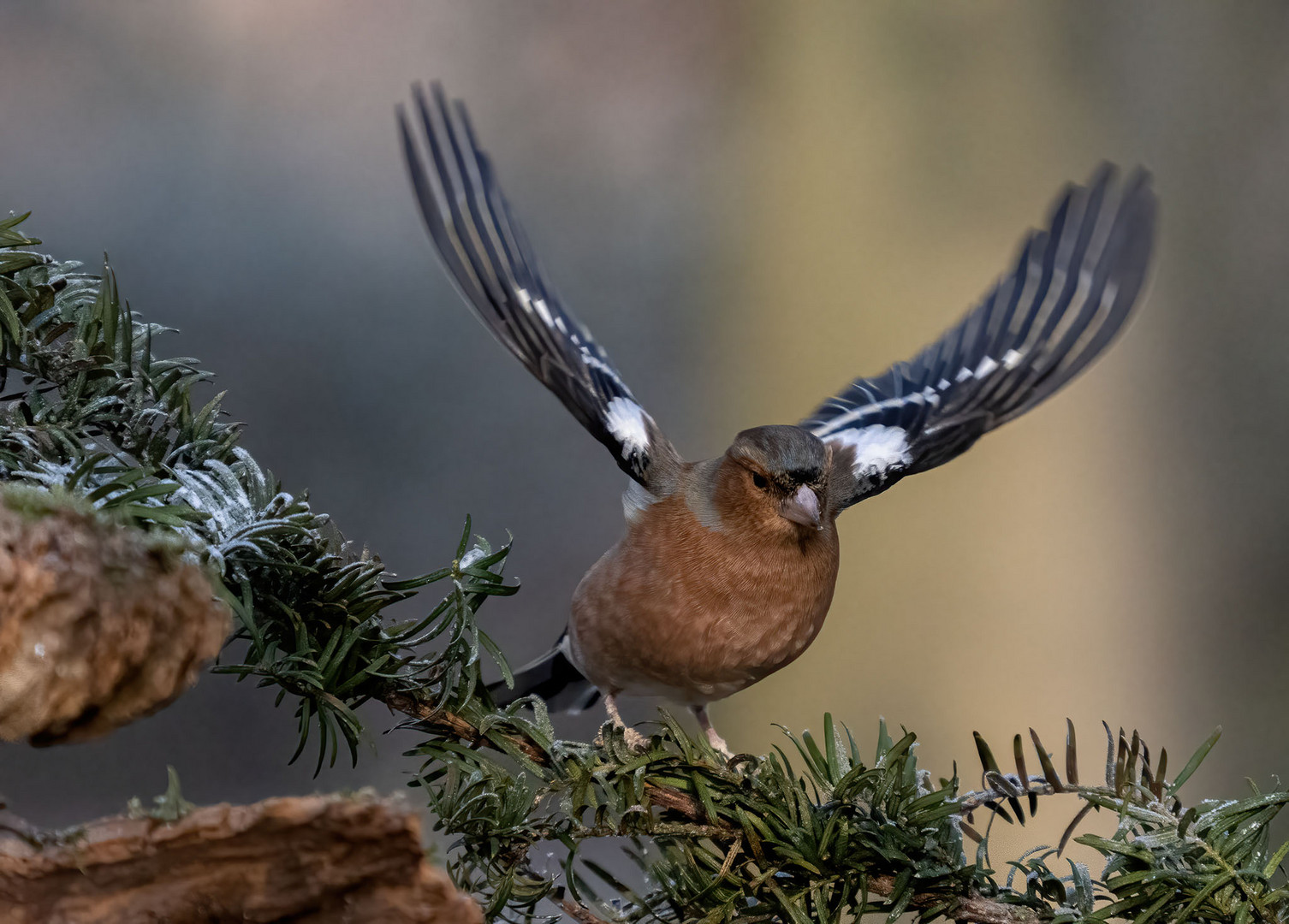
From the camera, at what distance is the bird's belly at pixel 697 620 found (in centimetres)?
61

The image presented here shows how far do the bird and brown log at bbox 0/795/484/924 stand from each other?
0.27 metres

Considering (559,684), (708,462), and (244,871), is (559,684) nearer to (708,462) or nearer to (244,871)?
(708,462)

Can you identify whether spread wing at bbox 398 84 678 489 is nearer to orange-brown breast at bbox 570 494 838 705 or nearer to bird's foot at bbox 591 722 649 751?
orange-brown breast at bbox 570 494 838 705

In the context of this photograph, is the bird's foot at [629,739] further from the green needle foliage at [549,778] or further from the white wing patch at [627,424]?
the white wing patch at [627,424]

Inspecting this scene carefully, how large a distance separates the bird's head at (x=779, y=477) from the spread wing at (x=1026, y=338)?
81mm

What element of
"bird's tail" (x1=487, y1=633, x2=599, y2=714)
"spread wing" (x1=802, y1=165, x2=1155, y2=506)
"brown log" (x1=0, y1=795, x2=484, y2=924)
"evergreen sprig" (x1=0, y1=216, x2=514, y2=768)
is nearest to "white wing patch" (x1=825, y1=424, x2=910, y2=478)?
"spread wing" (x1=802, y1=165, x2=1155, y2=506)

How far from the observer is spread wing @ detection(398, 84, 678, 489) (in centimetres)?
59

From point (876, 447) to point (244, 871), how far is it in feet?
1.92

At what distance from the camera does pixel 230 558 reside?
0.36 meters

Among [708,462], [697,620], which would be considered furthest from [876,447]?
[697,620]

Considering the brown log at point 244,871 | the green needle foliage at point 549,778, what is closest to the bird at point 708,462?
the green needle foliage at point 549,778

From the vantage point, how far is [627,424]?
678 mm

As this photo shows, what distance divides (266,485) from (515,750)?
14 centimetres

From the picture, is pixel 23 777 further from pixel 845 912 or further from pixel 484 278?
pixel 845 912
